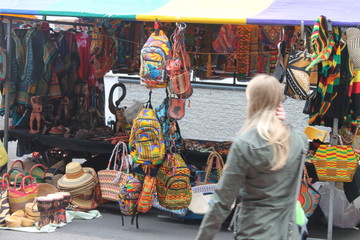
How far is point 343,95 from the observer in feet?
19.6

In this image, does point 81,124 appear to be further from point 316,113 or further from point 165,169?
point 316,113

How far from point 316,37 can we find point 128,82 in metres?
8.78

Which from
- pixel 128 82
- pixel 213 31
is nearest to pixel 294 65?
pixel 213 31

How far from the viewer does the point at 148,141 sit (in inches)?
250

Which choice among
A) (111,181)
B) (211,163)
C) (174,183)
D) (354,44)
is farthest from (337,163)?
(111,181)

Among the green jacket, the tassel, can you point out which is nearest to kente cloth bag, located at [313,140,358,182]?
the tassel

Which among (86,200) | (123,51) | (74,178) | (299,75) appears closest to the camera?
(299,75)

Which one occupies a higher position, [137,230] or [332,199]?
[332,199]

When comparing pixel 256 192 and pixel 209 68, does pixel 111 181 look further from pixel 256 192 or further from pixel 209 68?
pixel 256 192

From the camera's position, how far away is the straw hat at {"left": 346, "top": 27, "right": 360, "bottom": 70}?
19.1ft

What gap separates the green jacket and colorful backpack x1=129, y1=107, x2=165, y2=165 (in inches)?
119

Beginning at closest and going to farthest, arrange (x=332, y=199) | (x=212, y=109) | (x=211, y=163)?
1. (x=332, y=199)
2. (x=211, y=163)
3. (x=212, y=109)

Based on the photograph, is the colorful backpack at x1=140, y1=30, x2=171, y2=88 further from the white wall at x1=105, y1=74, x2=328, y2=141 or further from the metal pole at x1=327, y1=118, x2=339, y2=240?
the white wall at x1=105, y1=74, x2=328, y2=141

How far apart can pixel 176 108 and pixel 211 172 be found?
1025mm
